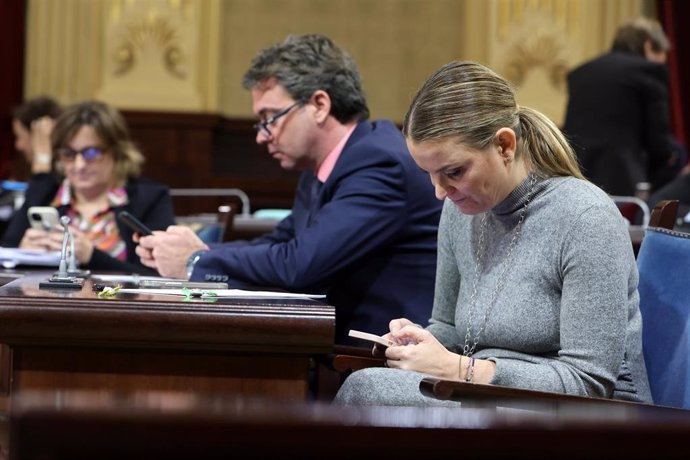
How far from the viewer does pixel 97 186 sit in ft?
13.2

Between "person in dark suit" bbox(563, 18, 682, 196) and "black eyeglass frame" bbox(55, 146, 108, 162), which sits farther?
"person in dark suit" bbox(563, 18, 682, 196)

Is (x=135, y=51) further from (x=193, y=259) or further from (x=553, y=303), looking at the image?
(x=553, y=303)

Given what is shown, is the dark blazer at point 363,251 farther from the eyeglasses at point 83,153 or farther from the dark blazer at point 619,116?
the dark blazer at point 619,116

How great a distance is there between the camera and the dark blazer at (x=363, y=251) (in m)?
2.56

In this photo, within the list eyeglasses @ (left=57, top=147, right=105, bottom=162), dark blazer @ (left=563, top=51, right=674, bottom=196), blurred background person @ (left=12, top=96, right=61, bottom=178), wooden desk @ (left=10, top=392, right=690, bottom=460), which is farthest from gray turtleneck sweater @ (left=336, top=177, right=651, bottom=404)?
blurred background person @ (left=12, top=96, right=61, bottom=178)

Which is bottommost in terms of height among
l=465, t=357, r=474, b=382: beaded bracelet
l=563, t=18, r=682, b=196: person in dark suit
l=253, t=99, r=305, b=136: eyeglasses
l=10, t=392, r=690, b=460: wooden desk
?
l=465, t=357, r=474, b=382: beaded bracelet

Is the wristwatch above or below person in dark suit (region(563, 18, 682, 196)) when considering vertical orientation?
below

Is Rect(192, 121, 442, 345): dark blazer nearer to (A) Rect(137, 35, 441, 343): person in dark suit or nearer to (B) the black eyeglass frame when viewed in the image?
(A) Rect(137, 35, 441, 343): person in dark suit

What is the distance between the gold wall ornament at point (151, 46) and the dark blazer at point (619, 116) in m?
2.53

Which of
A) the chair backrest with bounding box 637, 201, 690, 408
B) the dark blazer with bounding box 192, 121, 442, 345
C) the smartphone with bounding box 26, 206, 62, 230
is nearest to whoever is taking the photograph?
the chair backrest with bounding box 637, 201, 690, 408

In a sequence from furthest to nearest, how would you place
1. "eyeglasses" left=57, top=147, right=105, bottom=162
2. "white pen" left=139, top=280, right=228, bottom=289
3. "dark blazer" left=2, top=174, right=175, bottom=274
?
"eyeglasses" left=57, top=147, right=105, bottom=162 < "dark blazer" left=2, top=174, right=175, bottom=274 < "white pen" left=139, top=280, right=228, bottom=289

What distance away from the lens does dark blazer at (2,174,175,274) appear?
12.7ft

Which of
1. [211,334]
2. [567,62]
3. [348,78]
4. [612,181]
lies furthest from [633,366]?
[567,62]

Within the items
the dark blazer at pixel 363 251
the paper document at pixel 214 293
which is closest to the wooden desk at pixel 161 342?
the paper document at pixel 214 293
